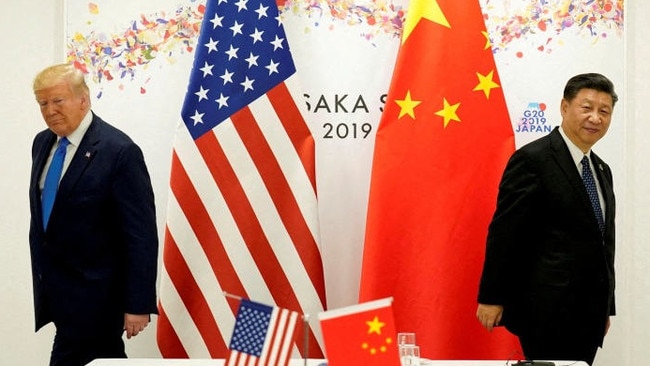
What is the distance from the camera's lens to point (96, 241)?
297 centimetres

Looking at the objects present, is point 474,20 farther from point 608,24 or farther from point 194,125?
point 194,125

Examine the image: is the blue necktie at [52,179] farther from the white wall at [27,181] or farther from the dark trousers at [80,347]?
the white wall at [27,181]

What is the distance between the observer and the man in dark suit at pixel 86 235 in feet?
9.66

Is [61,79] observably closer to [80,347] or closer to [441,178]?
[80,347]

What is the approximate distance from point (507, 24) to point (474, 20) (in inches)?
14.8

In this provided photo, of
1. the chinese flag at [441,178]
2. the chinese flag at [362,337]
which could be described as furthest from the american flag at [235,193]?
the chinese flag at [362,337]

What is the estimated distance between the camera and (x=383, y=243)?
11.0 feet

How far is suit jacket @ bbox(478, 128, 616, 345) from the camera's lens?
283 centimetres

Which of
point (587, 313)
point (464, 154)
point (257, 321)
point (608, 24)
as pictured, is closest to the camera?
point (257, 321)

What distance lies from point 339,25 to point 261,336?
2170mm

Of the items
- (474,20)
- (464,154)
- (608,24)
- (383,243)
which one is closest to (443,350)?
(383,243)

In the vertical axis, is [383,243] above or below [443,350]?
above

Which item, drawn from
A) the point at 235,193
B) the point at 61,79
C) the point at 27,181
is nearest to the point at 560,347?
the point at 235,193

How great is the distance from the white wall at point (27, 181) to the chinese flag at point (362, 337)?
2.04m
